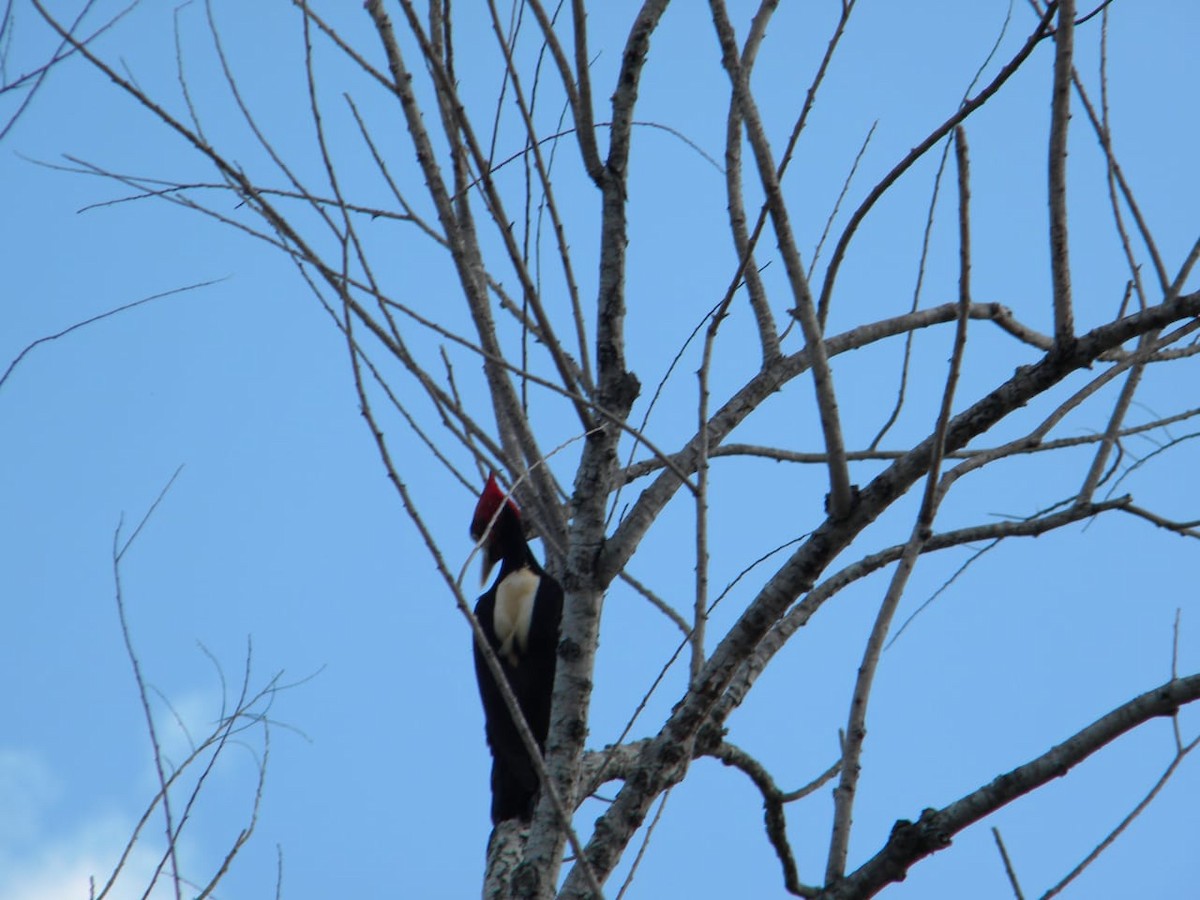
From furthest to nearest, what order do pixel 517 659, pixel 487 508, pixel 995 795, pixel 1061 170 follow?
pixel 487 508 < pixel 517 659 < pixel 1061 170 < pixel 995 795

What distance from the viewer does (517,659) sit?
13.8 ft

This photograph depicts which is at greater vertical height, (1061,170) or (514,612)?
(514,612)

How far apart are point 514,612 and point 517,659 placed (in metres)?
0.16

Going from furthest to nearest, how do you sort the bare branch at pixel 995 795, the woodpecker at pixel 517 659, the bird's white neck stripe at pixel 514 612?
the bird's white neck stripe at pixel 514 612, the woodpecker at pixel 517 659, the bare branch at pixel 995 795

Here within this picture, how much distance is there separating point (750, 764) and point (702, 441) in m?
1.81

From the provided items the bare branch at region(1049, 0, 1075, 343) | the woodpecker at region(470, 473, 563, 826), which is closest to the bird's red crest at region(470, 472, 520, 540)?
the woodpecker at region(470, 473, 563, 826)

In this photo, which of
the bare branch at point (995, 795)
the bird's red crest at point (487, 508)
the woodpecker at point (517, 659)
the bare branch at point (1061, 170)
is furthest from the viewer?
the bird's red crest at point (487, 508)

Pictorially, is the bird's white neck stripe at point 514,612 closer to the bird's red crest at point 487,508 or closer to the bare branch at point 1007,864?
the bird's red crest at point 487,508

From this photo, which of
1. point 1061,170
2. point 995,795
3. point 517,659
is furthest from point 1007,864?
point 517,659

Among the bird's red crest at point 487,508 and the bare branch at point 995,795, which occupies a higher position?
the bird's red crest at point 487,508

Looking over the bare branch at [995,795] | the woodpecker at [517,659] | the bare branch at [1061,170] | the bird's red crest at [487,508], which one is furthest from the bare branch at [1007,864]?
the bird's red crest at [487,508]

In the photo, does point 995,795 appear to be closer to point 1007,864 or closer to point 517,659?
point 1007,864

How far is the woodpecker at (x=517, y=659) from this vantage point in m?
3.77


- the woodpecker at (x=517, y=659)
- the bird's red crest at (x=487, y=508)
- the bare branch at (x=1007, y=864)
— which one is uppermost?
the bird's red crest at (x=487, y=508)
